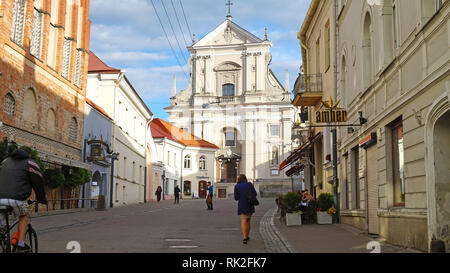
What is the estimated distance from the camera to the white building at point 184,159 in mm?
59344

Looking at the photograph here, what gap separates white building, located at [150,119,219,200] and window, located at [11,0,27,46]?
35.7 m

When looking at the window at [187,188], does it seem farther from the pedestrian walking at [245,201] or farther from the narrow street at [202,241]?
the pedestrian walking at [245,201]

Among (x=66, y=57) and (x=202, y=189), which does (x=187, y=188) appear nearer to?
(x=202, y=189)

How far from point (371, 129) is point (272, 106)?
56.1 m

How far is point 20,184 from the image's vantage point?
7.23m

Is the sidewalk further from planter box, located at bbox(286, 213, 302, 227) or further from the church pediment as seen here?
the church pediment

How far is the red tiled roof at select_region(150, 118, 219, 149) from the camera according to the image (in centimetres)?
6222

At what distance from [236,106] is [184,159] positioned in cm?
990

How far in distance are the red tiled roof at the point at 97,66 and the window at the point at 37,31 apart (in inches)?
403

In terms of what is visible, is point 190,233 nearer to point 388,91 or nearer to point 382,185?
point 382,185

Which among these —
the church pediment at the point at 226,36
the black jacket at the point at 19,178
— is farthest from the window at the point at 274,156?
the black jacket at the point at 19,178

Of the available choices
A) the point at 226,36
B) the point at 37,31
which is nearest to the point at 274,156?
the point at 226,36

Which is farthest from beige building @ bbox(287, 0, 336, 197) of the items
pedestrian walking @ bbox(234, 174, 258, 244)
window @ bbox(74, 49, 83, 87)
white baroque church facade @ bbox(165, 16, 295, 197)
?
white baroque church facade @ bbox(165, 16, 295, 197)

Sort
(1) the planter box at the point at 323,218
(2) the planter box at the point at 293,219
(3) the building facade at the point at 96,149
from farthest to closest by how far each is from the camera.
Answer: (3) the building facade at the point at 96,149 → (1) the planter box at the point at 323,218 → (2) the planter box at the point at 293,219
